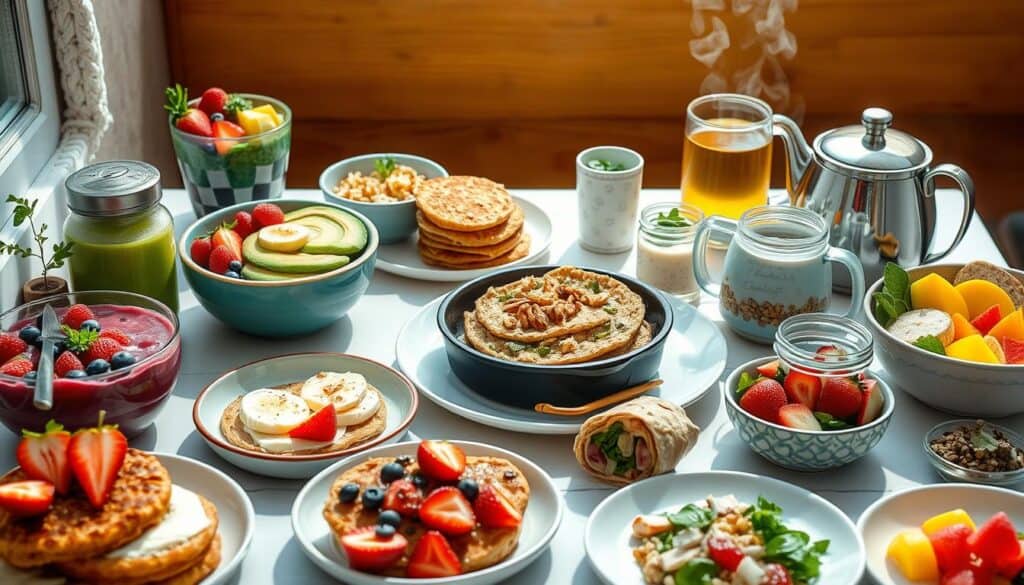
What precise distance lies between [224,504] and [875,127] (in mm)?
1229

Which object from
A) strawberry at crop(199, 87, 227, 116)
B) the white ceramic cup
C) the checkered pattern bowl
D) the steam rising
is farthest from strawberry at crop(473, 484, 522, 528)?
the steam rising

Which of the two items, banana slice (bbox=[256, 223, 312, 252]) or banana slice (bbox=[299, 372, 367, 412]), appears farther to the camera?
banana slice (bbox=[256, 223, 312, 252])

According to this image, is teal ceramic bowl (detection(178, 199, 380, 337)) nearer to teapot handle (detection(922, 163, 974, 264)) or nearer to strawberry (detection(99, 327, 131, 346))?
strawberry (detection(99, 327, 131, 346))

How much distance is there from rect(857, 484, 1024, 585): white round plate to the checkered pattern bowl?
1296mm

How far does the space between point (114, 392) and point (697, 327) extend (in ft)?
2.99

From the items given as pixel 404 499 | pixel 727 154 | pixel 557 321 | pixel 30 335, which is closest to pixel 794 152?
pixel 727 154

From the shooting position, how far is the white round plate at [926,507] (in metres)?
1.41

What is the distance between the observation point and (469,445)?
1.51m

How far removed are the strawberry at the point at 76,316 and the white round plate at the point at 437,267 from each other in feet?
1.97

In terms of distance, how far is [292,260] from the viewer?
6.07 feet

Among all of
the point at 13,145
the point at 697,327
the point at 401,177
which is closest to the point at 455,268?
the point at 401,177

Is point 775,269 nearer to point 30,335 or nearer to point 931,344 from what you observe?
point 931,344

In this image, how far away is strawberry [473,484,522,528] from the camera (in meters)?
1.34

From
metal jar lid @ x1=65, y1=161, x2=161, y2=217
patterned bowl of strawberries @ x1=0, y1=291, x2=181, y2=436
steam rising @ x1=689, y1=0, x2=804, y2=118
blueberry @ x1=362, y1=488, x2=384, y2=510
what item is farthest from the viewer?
steam rising @ x1=689, y1=0, x2=804, y2=118
